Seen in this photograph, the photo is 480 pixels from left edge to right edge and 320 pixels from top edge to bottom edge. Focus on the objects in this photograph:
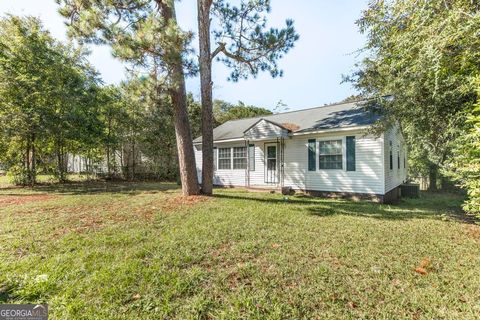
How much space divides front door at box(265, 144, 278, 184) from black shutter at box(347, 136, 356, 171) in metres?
3.35

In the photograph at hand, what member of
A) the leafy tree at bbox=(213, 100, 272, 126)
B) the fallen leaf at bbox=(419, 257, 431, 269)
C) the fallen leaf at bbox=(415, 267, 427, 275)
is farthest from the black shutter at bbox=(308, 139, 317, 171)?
the leafy tree at bbox=(213, 100, 272, 126)

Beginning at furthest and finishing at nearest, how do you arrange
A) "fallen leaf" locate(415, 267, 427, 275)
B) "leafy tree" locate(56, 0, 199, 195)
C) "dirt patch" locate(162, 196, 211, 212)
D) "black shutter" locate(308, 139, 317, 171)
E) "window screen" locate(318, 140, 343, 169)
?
"black shutter" locate(308, 139, 317, 171), "window screen" locate(318, 140, 343, 169), "dirt patch" locate(162, 196, 211, 212), "leafy tree" locate(56, 0, 199, 195), "fallen leaf" locate(415, 267, 427, 275)

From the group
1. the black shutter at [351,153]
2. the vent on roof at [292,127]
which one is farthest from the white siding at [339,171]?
Result: the vent on roof at [292,127]

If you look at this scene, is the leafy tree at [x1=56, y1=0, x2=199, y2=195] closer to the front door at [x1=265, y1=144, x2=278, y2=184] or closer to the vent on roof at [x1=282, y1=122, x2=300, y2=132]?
the front door at [x1=265, y1=144, x2=278, y2=184]

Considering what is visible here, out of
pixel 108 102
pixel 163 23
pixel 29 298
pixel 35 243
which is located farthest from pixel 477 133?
pixel 108 102

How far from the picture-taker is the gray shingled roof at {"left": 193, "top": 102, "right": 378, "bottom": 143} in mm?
8695

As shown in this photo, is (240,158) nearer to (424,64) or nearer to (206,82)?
(206,82)

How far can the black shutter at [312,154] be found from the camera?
9695 mm

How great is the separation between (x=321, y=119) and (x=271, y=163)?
3095 millimetres

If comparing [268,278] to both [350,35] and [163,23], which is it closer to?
[163,23]

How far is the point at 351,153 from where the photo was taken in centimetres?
877

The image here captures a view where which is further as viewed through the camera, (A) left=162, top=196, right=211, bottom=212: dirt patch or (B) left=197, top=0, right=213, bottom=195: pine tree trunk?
(B) left=197, top=0, right=213, bottom=195: pine tree trunk

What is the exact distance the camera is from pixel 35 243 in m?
3.96

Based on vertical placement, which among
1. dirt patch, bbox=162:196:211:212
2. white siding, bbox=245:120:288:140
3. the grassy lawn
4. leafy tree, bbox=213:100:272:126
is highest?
leafy tree, bbox=213:100:272:126
